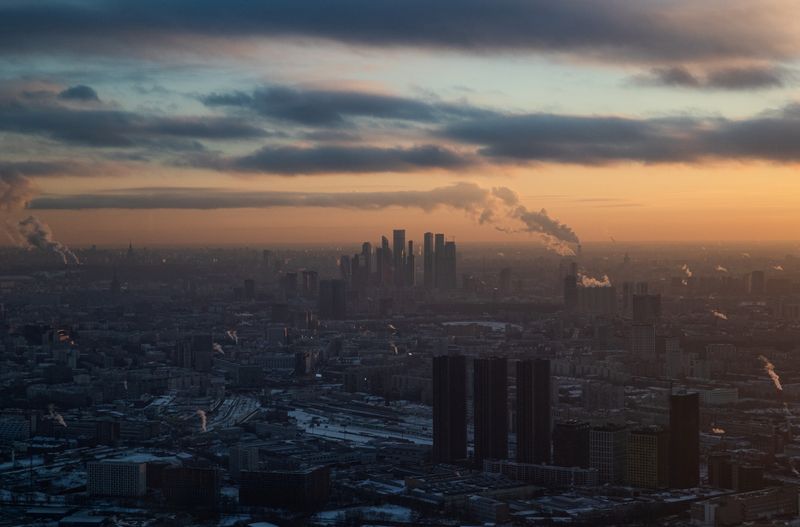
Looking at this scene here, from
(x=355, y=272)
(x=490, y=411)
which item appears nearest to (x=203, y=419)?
(x=490, y=411)

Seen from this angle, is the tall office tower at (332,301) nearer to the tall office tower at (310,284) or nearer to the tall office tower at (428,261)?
the tall office tower at (310,284)

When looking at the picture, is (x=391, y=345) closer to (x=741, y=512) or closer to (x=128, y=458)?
(x=128, y=458)

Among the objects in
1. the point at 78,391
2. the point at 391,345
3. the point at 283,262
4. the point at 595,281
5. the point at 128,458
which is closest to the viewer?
the point at 128,458

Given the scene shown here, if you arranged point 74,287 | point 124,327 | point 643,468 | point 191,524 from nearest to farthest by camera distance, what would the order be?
1. point 191,524
2. point 643,468
3. point 124,327
4. point 74,287

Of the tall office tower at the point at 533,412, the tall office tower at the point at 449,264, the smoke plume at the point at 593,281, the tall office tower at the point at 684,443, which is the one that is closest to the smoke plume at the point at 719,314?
the smoke plume at the point at 593,281

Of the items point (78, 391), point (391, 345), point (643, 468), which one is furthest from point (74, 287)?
point (643, 468)
